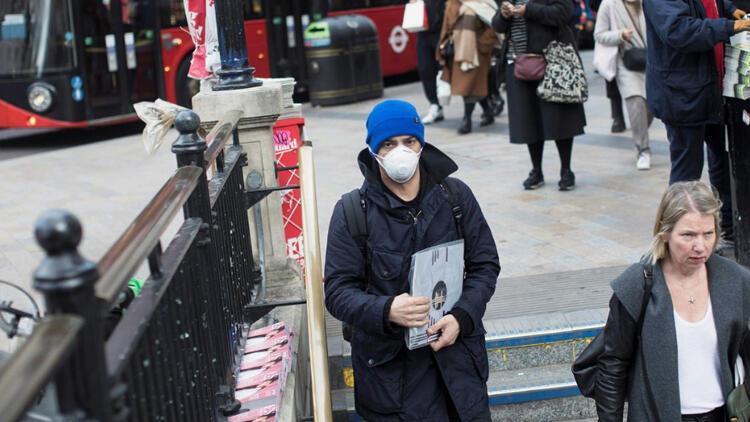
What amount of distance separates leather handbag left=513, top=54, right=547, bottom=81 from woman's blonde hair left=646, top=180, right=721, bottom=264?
469cm

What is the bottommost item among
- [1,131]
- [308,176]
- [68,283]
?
[1,131]

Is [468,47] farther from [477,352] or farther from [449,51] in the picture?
[477,352]

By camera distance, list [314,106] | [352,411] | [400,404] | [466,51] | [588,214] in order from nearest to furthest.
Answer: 1. [400,404]
2. [352,411]
3. [588,214]
4. [466,51]
5. [314,106]

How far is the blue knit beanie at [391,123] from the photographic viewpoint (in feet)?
12.5

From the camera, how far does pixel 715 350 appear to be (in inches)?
139

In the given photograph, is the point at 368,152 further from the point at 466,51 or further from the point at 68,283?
the point at 466,51

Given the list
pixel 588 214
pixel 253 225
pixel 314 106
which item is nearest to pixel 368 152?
pixel 253 225

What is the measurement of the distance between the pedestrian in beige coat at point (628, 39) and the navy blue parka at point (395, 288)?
5.65 metres

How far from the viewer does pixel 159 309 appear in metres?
2.84

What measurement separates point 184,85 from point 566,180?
26.8ft

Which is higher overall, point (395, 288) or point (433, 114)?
point (395, 288)

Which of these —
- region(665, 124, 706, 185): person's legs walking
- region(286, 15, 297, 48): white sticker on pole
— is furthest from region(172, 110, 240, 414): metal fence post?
region(286, 15, 297, 48): white sticker on pole

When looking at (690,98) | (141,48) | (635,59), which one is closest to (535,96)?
(635,59)

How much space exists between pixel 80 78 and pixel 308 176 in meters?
10.3
